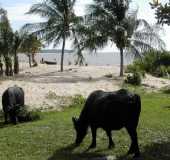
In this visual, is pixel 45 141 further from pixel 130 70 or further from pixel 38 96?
pixel 130 70

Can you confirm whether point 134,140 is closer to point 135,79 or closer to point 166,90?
point 166,90

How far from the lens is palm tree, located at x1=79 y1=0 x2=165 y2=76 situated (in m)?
30.6

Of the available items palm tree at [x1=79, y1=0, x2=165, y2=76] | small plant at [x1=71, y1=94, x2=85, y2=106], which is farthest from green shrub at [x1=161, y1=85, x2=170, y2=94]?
small plant at [x1=71, y1=94, x2=85, y2=106]

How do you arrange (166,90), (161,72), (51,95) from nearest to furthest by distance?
(51,95), (166,90), (161,72)

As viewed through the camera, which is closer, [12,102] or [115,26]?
[12,102]

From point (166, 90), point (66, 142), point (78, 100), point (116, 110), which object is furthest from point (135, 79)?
point (116, 110)

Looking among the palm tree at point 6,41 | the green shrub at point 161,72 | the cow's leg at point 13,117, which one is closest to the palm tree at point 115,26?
the green shrub at point 161,72

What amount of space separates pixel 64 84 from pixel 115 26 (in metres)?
6.64

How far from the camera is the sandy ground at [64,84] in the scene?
21156 mm

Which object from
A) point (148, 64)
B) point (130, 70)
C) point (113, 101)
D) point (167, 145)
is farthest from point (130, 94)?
point (148, 64)

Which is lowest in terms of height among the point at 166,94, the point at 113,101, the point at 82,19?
the point at 166,94

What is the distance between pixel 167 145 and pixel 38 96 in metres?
11.4

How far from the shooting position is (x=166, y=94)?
2411 cm

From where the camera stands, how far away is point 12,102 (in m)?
16.9
